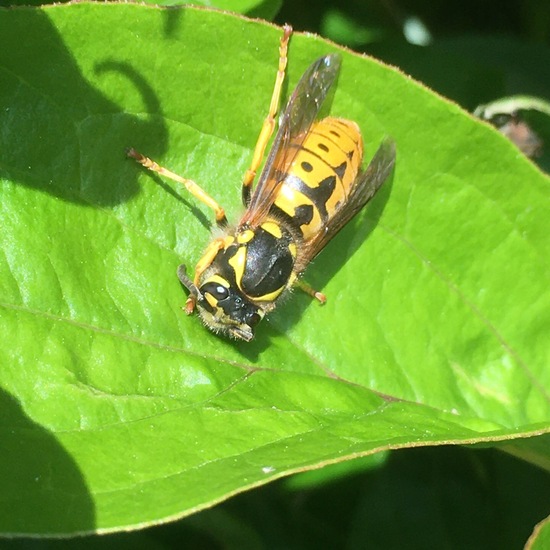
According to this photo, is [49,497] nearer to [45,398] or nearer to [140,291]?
[45,398]

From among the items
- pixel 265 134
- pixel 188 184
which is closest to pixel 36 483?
pixel 188 184

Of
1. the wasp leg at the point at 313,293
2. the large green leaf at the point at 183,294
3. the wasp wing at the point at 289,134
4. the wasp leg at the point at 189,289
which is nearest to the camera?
the large green leaf at the point at 183,294

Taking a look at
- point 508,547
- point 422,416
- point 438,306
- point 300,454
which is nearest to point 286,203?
point 438,306

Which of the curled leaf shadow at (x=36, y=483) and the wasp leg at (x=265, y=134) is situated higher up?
the wasp leg at (x=265, y=134)

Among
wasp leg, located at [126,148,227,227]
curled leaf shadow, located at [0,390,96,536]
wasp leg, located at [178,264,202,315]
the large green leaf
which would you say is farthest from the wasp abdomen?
curled leaf shadow, located at [0,390,96,536]

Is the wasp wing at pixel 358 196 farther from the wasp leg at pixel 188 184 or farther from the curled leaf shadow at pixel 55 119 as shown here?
the curled leaf shadow at pixel 55 119

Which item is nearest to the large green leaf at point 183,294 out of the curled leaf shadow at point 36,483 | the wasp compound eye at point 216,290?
the curled leaf shadow at point 36,483

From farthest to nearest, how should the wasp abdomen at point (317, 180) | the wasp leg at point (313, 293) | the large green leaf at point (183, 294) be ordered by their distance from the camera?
the wasp abdomen at point (317, 180) < the wasp leg at point (313, 293) < the large green leaf at point (183, 294)
